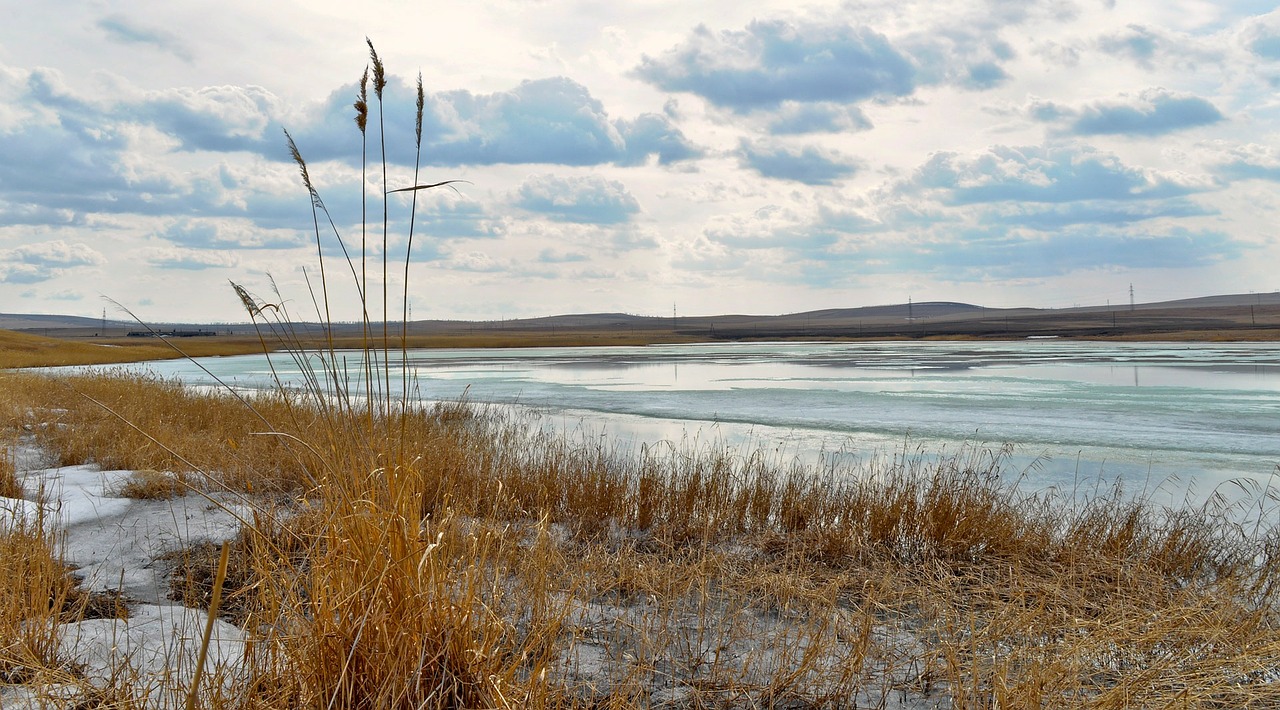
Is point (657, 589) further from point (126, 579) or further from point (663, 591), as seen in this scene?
point (126, 579)

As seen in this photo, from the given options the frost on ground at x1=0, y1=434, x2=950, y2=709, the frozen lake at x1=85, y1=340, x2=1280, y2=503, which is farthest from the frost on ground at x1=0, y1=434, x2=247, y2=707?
the frozen lake at x1=85, y1=340, x2=1280, y2=503

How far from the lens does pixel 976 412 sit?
59.5ft

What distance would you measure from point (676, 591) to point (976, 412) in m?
14.9

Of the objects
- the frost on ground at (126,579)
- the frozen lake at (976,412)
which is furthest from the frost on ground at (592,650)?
the frozen lake at (976,412)

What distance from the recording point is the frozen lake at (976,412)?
1212 centimetres

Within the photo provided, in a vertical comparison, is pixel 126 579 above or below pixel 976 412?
above

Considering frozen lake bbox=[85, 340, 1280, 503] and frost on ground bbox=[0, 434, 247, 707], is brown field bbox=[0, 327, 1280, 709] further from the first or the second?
frozen lake bbox=[85, 340, 1280, 503]

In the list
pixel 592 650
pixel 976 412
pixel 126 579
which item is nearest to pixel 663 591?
pixel 592 650

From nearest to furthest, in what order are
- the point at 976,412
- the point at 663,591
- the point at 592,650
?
the point at 592,650, the point at 663,591, the point at 976,412

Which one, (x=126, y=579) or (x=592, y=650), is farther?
(x=126, y=579)

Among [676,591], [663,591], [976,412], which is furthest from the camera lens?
[976,412]

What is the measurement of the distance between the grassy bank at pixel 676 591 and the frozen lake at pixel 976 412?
148 cm

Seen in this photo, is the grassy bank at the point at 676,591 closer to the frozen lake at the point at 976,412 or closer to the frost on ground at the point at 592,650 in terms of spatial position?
the frost on ground at the point at 592,650

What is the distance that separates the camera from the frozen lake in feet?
39.8
